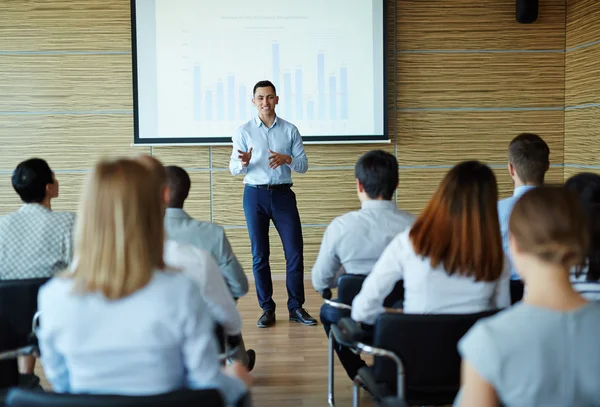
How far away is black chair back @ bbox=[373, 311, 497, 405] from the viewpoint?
2242mm

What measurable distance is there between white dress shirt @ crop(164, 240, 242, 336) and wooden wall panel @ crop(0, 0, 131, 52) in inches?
177

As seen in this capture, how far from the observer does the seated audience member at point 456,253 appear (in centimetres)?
234

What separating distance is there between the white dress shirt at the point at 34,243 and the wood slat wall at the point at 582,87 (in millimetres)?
4778

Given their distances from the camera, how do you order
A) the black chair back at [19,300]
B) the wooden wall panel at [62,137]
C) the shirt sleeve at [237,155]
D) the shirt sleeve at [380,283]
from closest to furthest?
the shirt sleeve at [380,283]
the black chair back at [19,300]
the shirt sleeve at [237,155]
the wooden wall panel at [62,137]

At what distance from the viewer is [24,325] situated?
113 inches

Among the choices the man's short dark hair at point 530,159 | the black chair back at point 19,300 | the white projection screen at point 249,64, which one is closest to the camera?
the black chair back at point 19,300

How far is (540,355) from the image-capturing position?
4.75ft

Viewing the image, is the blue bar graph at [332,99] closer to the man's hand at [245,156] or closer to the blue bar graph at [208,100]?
the blue bar graph at [208,100]

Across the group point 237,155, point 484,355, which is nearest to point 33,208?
point 237,155

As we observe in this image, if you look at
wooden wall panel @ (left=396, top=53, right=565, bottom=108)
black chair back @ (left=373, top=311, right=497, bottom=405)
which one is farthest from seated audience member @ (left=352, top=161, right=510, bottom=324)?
wooden wall panel @ (left=396, top=53, right=565, bottom=108)

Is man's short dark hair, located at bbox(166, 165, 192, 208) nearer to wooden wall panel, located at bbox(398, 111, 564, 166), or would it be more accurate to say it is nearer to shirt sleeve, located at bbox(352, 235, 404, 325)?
shirt sleeve, located at bbox(352, 235, 404, 325)

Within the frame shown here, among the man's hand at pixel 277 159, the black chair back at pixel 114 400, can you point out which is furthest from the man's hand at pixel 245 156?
the black chair back at pixel 114 400

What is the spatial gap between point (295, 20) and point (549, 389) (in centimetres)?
544

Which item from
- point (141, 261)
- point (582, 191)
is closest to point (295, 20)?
point (582, 191)
